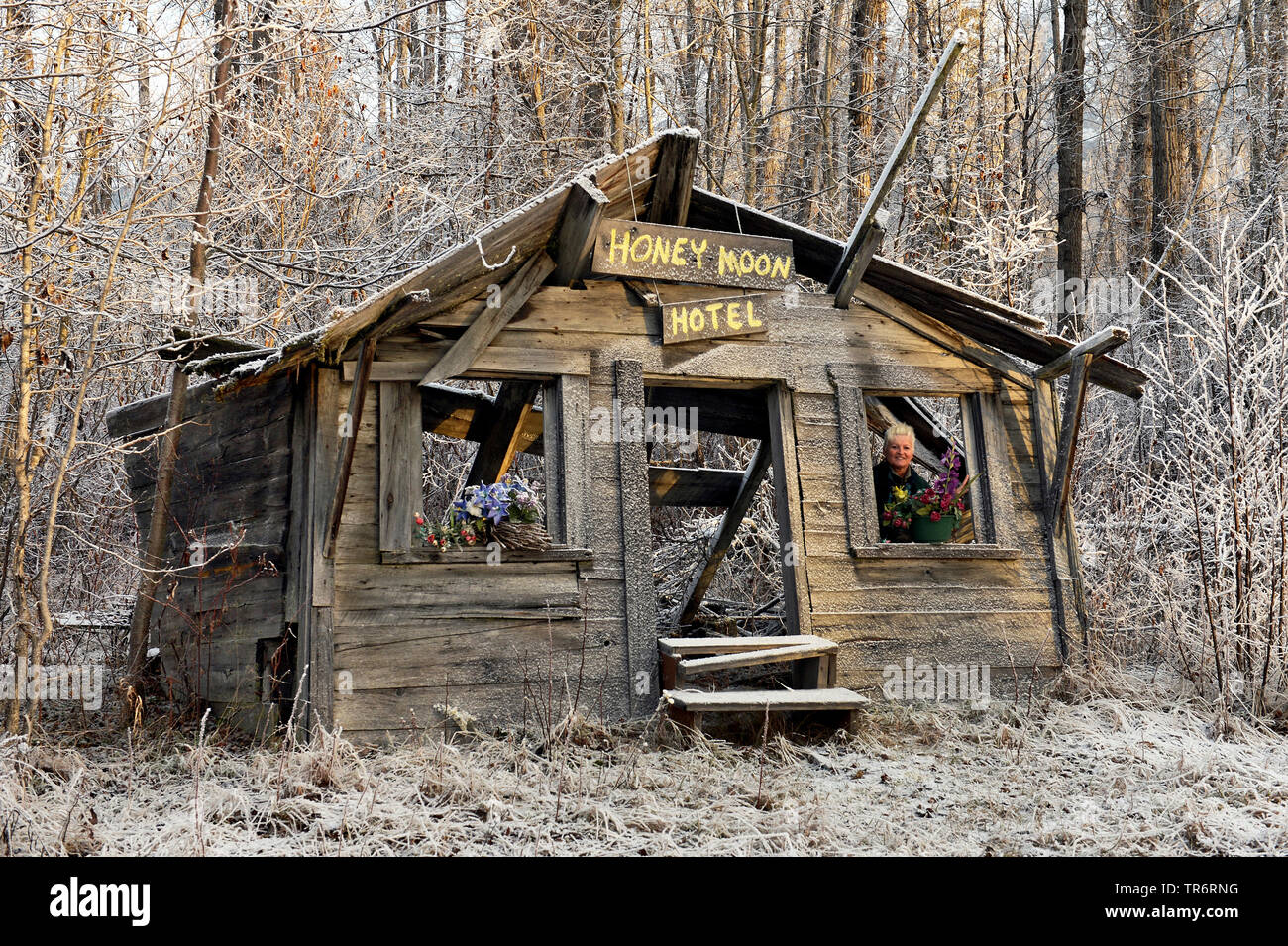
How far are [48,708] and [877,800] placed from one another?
574 cm

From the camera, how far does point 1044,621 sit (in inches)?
306

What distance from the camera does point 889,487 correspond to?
27.8 ft

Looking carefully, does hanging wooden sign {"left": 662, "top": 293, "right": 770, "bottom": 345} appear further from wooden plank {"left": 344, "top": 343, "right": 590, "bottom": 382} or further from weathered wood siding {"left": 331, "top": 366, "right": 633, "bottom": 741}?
weathered wood siding {"left": 331, "top": 366, "right": 633, "bottom": 741}

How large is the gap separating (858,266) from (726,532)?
259 cm

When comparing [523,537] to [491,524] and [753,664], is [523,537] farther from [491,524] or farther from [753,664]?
[753,664]

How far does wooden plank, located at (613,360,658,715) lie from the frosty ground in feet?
1.17

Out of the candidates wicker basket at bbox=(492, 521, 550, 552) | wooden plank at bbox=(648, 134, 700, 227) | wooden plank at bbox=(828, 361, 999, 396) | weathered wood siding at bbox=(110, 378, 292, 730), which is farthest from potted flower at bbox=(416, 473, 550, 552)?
wooden plank at bbox=(828, 361, 999, 396)

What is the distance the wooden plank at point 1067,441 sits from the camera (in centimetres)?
755

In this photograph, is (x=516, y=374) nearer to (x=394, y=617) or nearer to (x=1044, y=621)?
(x=394, y=617)

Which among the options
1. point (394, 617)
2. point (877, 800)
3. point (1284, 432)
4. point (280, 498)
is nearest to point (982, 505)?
point (1284, 432)

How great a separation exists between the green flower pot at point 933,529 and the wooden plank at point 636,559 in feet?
7.30

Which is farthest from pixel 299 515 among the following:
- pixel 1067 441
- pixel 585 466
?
pixel 1067 441

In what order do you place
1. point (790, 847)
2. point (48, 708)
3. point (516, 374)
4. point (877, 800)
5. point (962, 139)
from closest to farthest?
point (790, 847), point (877, 800), point (516, 374), point (48, 708), point (962, 139)

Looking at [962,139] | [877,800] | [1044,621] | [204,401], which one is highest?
[962,139]
